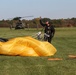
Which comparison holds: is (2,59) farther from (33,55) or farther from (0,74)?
(0,74)

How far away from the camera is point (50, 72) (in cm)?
1077

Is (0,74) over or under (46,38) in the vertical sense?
over

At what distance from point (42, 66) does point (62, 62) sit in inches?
48.3

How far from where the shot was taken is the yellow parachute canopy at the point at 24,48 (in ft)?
50.3

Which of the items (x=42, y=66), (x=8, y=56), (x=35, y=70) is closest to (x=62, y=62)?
(x=42, y=66)

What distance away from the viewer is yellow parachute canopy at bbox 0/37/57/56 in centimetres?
1532

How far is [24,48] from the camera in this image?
15367mm

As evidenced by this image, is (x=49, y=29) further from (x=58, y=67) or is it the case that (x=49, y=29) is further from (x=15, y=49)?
(x=58, y=67)

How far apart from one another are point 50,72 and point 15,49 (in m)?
4.77

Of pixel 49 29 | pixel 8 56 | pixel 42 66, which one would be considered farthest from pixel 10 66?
pixel 49 29

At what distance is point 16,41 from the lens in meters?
15.9

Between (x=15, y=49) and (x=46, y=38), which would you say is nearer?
(x=15, y=49)

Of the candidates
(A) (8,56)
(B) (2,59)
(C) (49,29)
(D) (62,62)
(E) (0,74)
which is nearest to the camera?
(E) (0,74)

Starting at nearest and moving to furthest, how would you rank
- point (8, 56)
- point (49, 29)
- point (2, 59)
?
point (2, 59) → point (8, 56) → point (49, 29)
